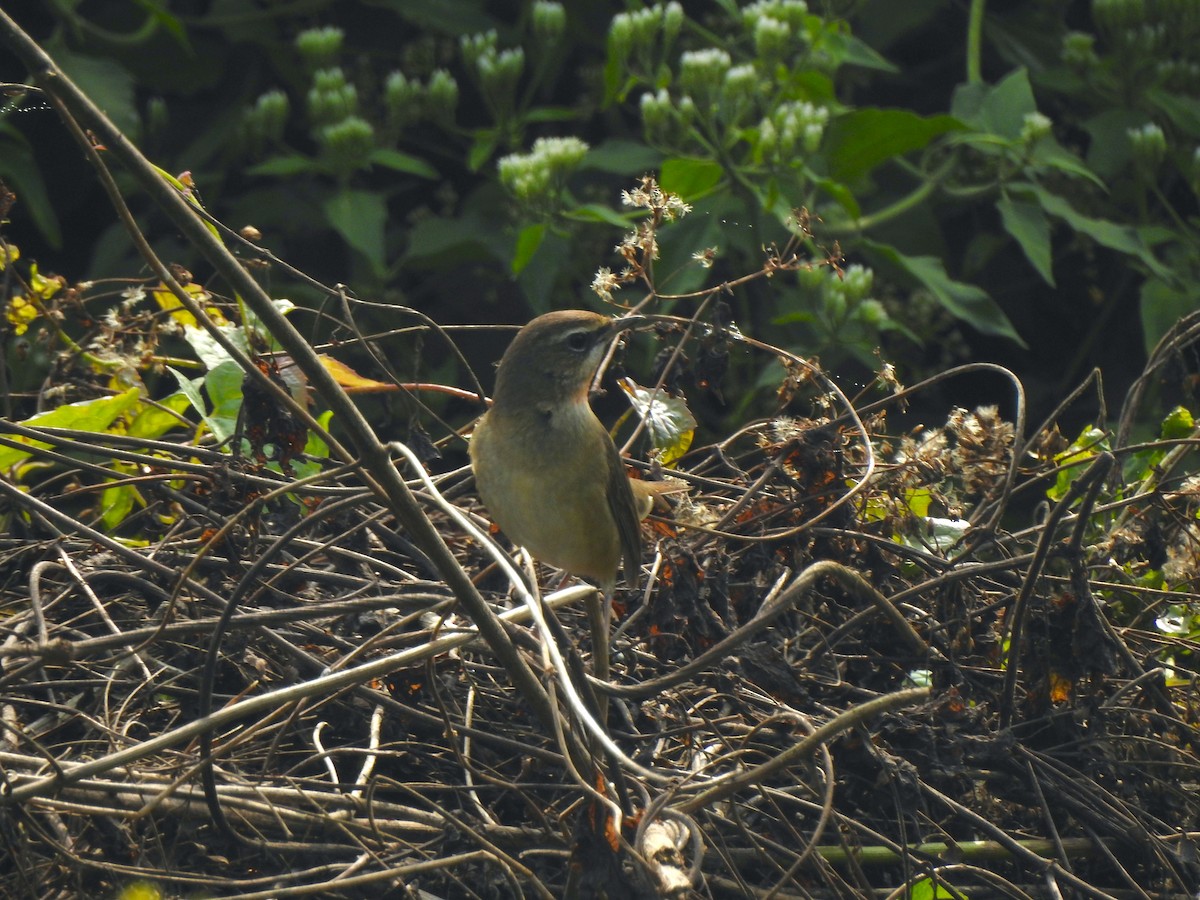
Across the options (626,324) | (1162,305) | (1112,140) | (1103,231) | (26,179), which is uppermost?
(626,324)

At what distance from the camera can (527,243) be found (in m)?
3.59

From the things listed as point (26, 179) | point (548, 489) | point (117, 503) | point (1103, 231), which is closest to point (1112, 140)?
point (1103, 231)

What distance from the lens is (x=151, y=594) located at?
203 centimetres

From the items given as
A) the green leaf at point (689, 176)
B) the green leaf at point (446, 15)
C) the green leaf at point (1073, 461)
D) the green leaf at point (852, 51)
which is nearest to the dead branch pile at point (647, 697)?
the green leaf at point (1073, 461)

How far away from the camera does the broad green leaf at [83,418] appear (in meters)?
2.28

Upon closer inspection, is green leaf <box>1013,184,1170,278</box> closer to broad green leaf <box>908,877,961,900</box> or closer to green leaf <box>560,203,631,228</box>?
green leaf <box>560,203,631,228</box>

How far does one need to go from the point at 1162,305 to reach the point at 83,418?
3.06m

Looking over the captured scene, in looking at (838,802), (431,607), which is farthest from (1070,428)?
(431,607)

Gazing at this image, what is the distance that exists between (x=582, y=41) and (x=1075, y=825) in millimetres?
3463

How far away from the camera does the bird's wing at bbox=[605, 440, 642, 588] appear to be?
7.42 ft

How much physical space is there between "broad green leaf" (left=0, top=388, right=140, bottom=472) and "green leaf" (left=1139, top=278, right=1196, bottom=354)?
2876 mm

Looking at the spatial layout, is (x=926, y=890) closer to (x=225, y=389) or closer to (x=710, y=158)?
(x=225, y=389)

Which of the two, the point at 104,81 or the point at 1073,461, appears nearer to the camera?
the point at 1073,461

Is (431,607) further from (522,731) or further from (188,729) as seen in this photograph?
(188,729)
